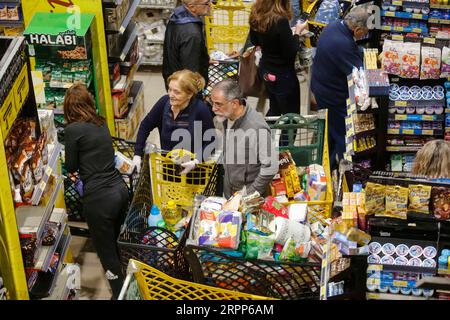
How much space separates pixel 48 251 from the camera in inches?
212

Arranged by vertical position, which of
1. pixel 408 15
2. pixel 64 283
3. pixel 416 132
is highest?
pixel 408 15

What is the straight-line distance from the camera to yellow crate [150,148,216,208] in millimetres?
6164

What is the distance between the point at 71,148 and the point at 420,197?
266 centimetres

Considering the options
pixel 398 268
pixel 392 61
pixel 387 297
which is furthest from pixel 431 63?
pixel 387 297

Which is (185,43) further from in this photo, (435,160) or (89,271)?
(435,160)

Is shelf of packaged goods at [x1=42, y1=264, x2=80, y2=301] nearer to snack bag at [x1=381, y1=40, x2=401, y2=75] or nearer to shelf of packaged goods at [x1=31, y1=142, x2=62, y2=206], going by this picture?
shelf of packaged goods at [x1=31, y1=142, x2=62, y2=206]

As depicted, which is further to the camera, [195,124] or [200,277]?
[195,124]

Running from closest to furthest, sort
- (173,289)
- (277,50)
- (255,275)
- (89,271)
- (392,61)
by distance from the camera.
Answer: (173,289) → (255,275) → (392,61) → (89,271) → (277,50)

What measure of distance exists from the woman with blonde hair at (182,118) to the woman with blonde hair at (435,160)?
6.11 feet

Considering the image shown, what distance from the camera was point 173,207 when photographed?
5.97m

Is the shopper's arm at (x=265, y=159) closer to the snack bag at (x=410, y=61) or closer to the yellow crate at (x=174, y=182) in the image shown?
the yellow crate at (x=174, y=182)
